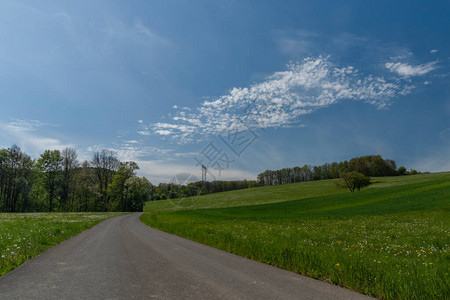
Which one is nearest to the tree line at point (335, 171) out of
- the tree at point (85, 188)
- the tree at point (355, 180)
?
the tree at point (355, 180)

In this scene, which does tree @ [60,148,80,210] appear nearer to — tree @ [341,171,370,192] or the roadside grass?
the roadside grass

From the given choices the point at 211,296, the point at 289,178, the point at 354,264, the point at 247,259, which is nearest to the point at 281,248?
the point at 247,259

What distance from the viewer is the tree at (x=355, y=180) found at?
7812 cm

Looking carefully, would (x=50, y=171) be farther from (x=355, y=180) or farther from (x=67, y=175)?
(x=355, y=180)

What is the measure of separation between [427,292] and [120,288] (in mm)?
6655

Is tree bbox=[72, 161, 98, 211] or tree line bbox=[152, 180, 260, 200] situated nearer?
tree bbox=[72, 161, 98, 211]

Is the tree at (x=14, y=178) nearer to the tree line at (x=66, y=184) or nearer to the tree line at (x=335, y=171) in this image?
the tree line at (x=66, y=184)

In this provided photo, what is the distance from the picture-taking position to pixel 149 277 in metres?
6.96

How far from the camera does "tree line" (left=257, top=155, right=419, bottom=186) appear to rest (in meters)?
115

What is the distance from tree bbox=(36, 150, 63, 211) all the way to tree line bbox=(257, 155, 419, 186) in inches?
4235

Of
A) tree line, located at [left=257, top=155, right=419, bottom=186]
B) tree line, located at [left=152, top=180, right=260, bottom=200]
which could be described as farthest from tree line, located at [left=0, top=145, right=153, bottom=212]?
tree line, located at [left=257, top=155, right=419, bottom=186]

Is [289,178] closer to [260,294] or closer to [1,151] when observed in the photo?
[1,151]

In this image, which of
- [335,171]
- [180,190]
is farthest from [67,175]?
[335,171]

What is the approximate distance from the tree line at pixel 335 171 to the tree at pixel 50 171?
107581 millimetres
